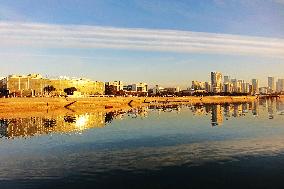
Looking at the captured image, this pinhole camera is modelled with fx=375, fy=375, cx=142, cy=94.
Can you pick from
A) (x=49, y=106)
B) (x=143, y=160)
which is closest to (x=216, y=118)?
(x=143, y=160)

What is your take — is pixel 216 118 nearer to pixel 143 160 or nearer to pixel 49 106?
pixel 143 160

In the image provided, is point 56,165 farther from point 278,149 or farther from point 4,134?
point 4,134

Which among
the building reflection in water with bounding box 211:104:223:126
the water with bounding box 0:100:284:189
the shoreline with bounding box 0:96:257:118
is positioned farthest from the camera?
the shoreline with bounding box 0:96:257:118

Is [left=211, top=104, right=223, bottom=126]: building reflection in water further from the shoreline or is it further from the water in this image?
the shoreline

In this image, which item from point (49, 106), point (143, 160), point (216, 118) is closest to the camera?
point (143, 160)

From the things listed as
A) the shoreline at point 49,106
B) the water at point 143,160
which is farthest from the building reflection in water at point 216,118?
the shoreline at point 49,106

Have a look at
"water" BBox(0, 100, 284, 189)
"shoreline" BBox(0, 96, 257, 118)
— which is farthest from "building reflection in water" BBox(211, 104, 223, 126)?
"shoreline" BBox(0, 96, 257, 118)

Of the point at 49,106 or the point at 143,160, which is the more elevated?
the point at 49,106

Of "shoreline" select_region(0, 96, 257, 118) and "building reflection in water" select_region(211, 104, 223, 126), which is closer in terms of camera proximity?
"building reflection in water" select_region(211, 104, 223, 126)

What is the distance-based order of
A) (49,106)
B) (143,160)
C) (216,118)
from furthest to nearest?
(49,106)
(216,118)
(143,160)

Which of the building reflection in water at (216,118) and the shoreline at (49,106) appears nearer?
the building reflection in water at (216,118)

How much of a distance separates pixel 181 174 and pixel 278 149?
53.3 ft

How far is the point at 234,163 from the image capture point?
34.6m

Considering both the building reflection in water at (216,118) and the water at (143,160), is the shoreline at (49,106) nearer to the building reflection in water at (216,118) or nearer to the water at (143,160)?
the building reflection in water at (216,118)
